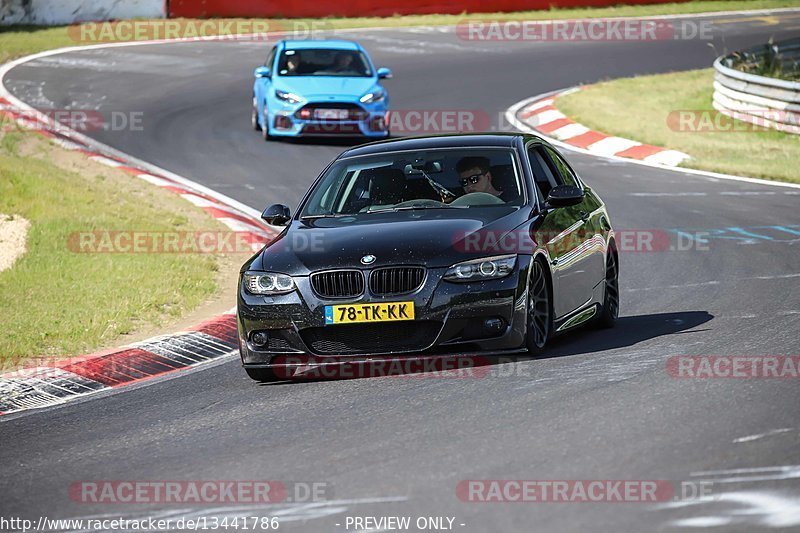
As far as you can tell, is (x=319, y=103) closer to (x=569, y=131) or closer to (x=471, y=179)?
(x=569, y=131)

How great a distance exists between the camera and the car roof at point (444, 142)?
9.98m

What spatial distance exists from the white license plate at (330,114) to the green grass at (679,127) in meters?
4.37

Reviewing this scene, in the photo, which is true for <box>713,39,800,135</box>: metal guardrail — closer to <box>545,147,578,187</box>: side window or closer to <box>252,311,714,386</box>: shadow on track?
<box>545,147,578,187</box>: side window

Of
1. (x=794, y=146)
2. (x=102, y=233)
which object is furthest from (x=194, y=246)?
(x=794, y=146)

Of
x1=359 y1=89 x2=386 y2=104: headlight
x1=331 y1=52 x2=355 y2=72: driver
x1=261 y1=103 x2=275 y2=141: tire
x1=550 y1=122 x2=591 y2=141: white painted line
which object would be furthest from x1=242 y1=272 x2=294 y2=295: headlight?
x1=550 y1=122 x2=591 y2=141: white painted line

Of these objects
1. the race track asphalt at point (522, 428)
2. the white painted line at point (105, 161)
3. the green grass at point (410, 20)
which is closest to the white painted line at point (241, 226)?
the white painted line at point (105, 161)

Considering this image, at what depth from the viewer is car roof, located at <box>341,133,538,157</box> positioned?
998 cm

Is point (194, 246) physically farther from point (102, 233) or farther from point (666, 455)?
point (666, 455)

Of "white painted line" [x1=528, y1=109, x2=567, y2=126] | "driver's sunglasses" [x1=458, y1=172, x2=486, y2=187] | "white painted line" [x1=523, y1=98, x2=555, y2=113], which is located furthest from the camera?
"white painted line" [x1=523, y1=98, x2=555, y2=113]

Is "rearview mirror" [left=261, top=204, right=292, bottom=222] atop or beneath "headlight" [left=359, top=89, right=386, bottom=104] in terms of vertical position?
atop

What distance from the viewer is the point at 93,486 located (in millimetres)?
6477

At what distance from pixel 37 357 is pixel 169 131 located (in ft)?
42.2

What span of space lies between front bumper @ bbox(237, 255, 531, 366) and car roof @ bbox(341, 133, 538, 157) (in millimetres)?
1594

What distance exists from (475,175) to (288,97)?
12448 mm
